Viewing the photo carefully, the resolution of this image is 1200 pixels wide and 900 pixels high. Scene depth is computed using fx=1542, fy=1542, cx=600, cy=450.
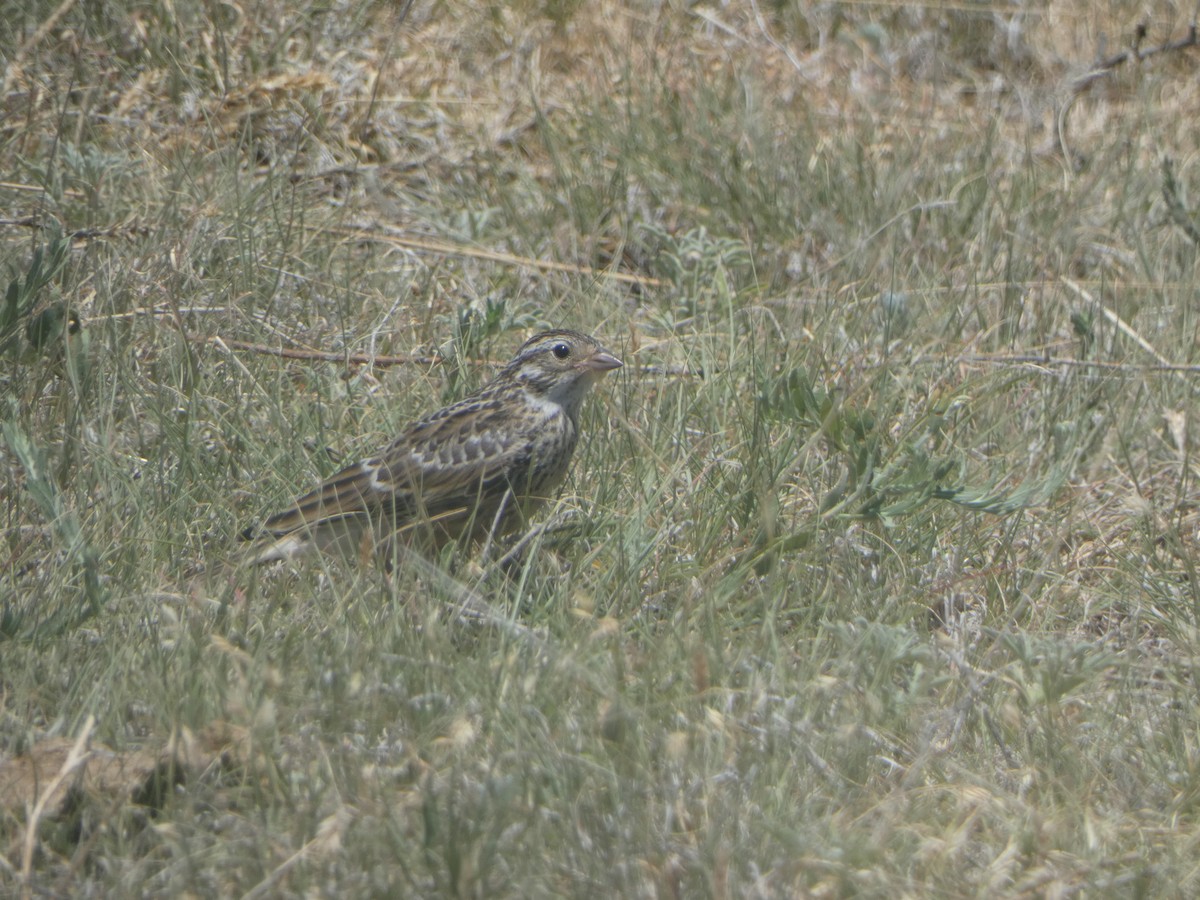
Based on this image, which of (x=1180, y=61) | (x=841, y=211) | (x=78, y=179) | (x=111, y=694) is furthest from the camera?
(x=1180, y=61)

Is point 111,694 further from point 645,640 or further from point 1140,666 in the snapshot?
point 1140,666

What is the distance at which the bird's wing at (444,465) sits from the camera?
15.9 feet

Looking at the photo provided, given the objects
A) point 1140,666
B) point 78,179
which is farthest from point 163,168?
point 1140,666

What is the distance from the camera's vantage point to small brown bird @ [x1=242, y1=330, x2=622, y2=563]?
15.8 feet

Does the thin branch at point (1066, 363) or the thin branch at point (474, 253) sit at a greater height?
the thin branch at point (474, 253)

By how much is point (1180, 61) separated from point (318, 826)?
7045mm

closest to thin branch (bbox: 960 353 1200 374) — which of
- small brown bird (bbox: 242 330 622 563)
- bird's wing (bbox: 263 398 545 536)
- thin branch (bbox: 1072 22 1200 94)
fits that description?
small brown bird (bbox: 242 330 622 563)

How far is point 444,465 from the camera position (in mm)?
4938

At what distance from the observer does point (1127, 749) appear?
3867mm

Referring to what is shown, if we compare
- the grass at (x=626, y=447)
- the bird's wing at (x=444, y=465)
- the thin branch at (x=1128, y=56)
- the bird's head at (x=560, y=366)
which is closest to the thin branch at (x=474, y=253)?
the grass at (x=626, y=447)

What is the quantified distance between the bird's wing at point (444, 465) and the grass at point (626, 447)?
25 centimetres

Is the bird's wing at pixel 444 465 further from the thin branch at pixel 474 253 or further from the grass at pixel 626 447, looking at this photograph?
the thin branch at pixel 474 253

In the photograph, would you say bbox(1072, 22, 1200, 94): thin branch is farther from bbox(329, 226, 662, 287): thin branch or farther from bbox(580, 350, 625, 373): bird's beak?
bbox(580, 350, 625, 373): bird's beak

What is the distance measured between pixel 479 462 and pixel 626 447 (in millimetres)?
576
